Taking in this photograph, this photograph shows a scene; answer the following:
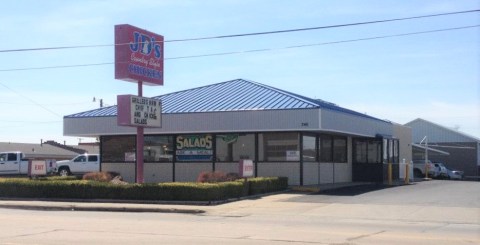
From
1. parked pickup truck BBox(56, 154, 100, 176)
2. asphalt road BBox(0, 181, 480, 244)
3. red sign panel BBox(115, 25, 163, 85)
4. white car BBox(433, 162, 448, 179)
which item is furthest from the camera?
white car BBox(433, 162, 448, 179)

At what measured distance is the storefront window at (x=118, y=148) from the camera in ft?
110

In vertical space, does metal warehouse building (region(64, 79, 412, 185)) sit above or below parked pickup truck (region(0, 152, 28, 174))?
above

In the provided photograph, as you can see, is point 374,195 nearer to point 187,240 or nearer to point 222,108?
point 222,108

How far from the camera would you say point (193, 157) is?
3173 centimetres

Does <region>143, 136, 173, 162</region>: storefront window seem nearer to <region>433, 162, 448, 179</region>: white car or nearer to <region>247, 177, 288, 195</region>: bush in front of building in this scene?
<region>247, 177, 288, 195</region>: bush in front of building

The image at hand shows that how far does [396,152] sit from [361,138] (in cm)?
492

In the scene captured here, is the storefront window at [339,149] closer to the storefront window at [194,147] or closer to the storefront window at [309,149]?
the storefront window at [309,149]

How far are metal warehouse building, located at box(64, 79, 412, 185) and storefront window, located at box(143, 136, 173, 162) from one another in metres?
0.05

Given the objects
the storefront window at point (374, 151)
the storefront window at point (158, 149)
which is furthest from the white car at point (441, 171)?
the storefront window at point (158, 149)

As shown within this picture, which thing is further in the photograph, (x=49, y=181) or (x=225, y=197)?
(x=49, y=181)

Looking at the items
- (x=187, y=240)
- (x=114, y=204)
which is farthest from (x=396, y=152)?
(x=187, y=240)

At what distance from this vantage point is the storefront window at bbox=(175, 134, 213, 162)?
103 ft

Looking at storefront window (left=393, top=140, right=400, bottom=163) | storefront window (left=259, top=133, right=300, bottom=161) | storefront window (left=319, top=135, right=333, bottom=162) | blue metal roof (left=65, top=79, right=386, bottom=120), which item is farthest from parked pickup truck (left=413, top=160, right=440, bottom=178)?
storefront window (left=259, top=133, right=300, bottom=161)

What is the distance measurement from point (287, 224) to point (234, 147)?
14583 mm
